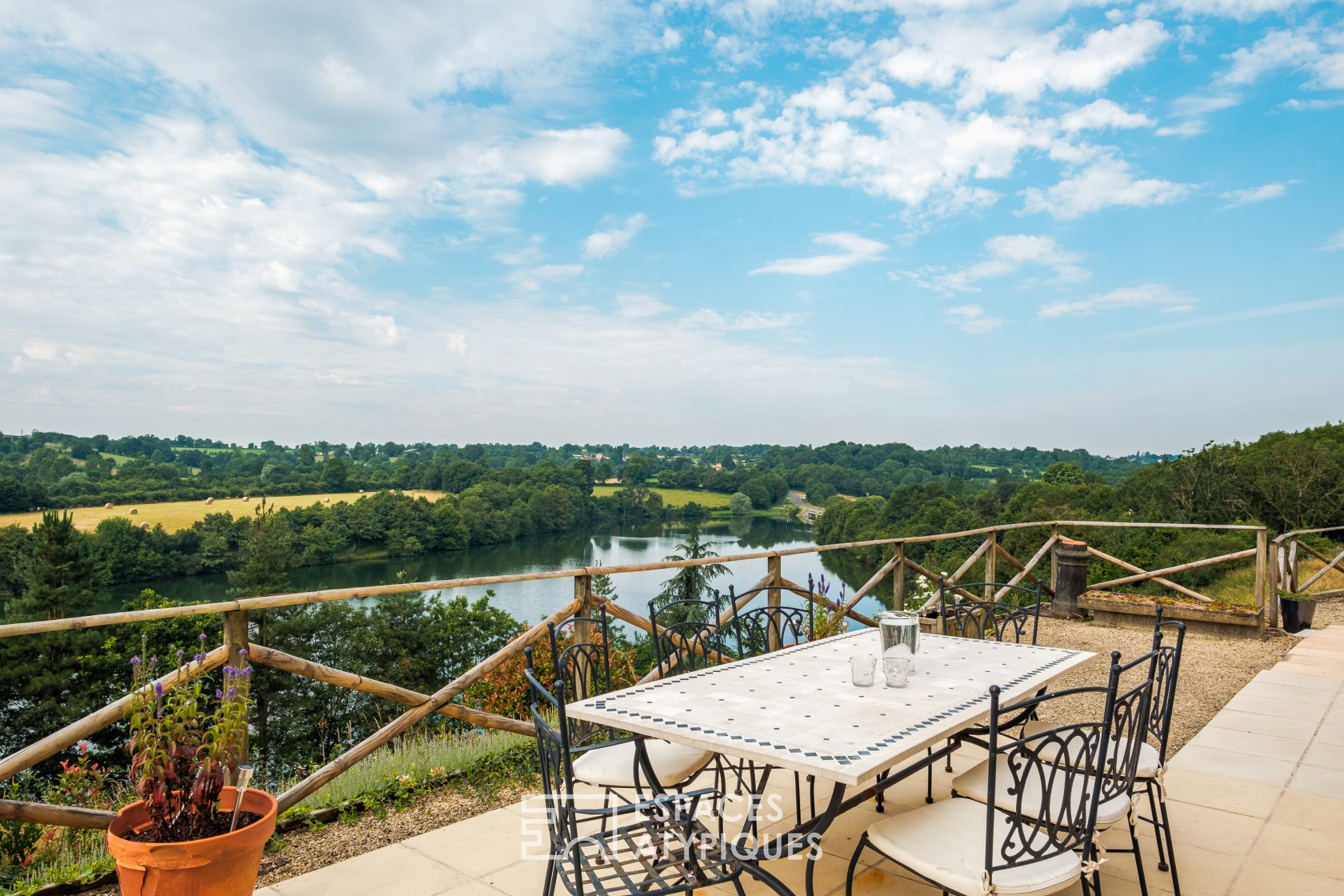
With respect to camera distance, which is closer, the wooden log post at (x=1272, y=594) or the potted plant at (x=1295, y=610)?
the wooden log post at (x=1272, y=594)

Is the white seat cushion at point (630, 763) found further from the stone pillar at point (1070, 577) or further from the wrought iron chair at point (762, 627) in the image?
the stone pillar at point (1070, 577)

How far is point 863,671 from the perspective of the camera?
7.46 ft

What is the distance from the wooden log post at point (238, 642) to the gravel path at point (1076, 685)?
362 millimetres

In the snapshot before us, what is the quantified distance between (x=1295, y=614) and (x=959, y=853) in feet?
22.0

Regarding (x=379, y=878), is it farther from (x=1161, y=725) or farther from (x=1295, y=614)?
(x=1295, y=614)

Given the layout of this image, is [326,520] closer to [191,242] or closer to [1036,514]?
[191,242]

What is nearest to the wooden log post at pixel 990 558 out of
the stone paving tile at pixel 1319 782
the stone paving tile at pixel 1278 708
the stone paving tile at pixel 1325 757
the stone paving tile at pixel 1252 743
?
the stone paving tile at pixel 1278 708

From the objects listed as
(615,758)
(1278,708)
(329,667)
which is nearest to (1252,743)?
(1278,708)

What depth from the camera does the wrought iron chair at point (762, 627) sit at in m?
3.40

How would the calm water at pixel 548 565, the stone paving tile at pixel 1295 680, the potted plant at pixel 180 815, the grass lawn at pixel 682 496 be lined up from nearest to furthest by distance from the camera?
1. the potted plant at pixel 180 815
2. the stone paving tile at pixel 1295 680
3. the calm water at pixel 548 565
4. the grass lawn at pixel 682 496

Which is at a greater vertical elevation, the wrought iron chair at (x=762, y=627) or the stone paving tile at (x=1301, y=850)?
the wrought iron chair at (x=762, y=627)

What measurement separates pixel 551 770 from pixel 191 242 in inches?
921

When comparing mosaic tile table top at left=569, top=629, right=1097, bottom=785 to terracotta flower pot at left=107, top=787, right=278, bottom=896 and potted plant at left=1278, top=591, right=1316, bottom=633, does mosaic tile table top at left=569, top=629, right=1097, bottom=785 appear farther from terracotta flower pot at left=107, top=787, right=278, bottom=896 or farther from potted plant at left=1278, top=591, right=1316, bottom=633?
potted plant at left=1278, top=591, right=1316, bottom=633

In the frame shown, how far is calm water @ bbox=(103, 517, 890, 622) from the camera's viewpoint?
27703 mm
